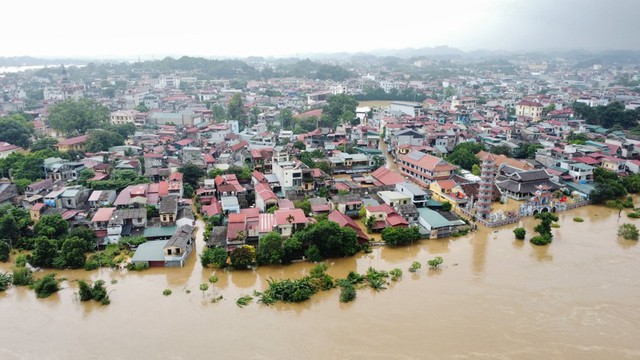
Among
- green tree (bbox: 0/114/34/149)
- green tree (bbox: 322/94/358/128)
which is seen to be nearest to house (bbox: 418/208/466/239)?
green tree (bbox: 322/94/358/128)

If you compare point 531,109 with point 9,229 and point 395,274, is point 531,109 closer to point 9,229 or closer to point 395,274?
point 395,274

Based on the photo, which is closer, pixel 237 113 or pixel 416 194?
pixel 416 194

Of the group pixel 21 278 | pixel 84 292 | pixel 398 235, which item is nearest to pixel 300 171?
pixel 398 235

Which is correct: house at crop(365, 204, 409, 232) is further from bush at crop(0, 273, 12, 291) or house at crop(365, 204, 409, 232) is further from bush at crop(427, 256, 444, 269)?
bush at crop(0, 273, 12, 291)

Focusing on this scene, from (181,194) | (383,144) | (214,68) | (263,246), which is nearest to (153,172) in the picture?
(181,194)

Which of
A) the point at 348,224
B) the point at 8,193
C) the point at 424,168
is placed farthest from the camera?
the point at 424,168

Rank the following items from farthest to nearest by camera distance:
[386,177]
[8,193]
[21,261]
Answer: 1. [386,177]
2. [8,193]
3. [21,261]

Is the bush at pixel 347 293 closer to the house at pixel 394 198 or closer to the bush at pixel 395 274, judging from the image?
the bush at pixel 395 274
